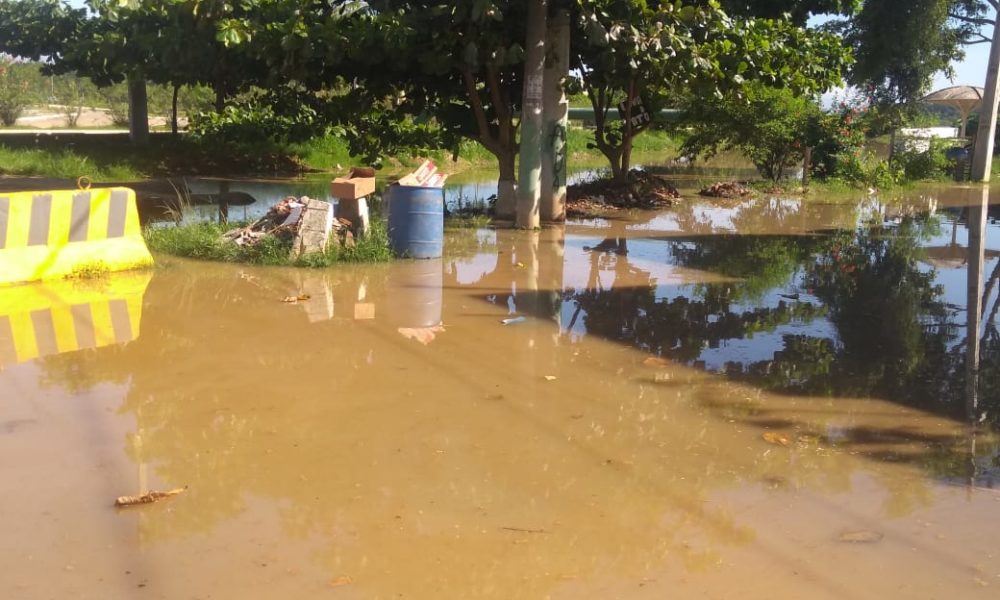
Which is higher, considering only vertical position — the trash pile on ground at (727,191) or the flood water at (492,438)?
the trash pile on ground at (727,191)

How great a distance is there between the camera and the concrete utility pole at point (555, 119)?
47.5 ft

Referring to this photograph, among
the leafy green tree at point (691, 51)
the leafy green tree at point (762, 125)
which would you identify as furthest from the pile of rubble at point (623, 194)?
the leafy green tree at point (762, 125)

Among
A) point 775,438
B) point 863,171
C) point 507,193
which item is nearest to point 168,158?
Result: point 507,193

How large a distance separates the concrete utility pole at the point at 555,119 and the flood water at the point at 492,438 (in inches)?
201

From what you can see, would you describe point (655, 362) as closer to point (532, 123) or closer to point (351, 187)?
point (351, 187)

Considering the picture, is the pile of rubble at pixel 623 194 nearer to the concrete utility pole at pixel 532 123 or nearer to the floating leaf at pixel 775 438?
the concrete utility pole at pixel 532 123

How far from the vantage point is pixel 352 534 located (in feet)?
14.1

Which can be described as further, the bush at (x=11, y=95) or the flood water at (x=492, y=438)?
the bush at (x=11, y=95)

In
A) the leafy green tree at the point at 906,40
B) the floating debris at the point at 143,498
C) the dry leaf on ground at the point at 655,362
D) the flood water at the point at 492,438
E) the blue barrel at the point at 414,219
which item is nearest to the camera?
the flood water at the point at 492,438

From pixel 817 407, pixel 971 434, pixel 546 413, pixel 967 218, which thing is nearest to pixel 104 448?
pixel 546 413

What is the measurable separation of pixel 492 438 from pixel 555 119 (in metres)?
10.2

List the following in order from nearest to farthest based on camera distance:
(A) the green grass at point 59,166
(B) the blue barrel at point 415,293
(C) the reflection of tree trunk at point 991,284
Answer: (B) the blue barrel at point 415,293
(C) the reflection of tree trunk at point 991,284
(A) the green grass at point 59,166

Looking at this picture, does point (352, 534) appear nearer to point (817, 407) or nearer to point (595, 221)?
point (817, 407)

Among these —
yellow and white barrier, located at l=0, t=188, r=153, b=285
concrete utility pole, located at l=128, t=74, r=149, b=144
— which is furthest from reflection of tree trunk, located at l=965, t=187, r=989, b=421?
concrete utility pole, located at l=128, t=74, r=149, b=144
